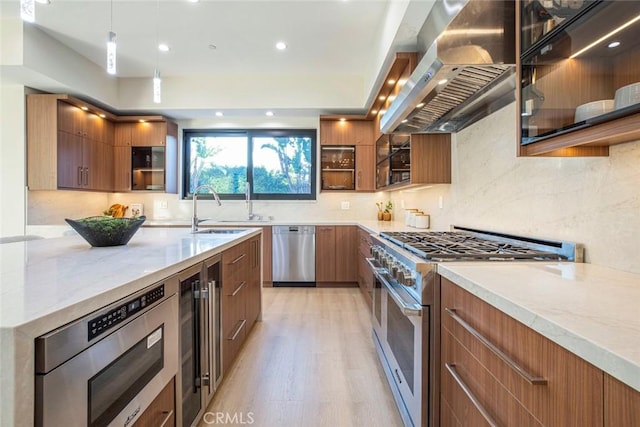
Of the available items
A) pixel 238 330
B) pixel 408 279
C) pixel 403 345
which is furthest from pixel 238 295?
pixel 408 279

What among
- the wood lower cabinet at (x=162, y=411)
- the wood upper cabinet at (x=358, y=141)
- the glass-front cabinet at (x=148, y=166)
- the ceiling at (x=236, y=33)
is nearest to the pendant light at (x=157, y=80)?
the ceiling at (x=236, y=33)

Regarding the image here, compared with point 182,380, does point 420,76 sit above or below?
above

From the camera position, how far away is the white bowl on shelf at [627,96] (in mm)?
830

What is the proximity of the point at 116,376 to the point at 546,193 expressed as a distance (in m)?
1.94

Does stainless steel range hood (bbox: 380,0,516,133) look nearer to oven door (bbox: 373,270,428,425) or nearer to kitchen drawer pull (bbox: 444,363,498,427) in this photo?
oven door (bbox: 373,270,428,425)

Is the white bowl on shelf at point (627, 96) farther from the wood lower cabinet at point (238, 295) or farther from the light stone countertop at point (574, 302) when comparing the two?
the wood lower cabinet at point (238, 295)

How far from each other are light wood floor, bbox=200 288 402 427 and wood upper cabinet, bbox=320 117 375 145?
245cm

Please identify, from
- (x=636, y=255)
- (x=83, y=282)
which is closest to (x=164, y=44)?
(x=83, y=282)

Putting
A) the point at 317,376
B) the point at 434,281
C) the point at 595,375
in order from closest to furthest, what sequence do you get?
the point at 595,375 → the point at 434,281 → the point at 317,376

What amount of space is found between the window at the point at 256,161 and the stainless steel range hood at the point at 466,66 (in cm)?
286

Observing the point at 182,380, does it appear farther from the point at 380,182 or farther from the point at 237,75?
the point at 237,75

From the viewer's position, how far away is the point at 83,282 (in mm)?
901

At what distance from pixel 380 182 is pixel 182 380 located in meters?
3.40

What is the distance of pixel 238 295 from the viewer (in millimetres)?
2240
